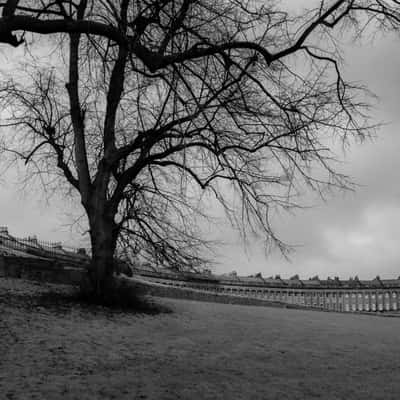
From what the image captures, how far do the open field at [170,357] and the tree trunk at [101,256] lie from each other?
0.97 meters

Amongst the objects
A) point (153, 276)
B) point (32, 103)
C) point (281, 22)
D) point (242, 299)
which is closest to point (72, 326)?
point (281, 22)

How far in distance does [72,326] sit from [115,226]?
409 cm

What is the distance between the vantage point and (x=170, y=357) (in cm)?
785

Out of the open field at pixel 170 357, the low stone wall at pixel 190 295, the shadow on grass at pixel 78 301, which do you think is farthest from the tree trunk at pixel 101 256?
the low stone wall at pixel 190 295

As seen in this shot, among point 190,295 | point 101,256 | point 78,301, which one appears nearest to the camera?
point 78,301

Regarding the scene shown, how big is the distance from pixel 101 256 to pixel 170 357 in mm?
Result: 5098

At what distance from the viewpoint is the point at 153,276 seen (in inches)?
1412

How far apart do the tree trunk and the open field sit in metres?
0.97

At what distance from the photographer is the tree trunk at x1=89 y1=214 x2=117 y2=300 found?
12.5 metres

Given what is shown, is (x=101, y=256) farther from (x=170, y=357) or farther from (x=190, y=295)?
(x=190, y=295)

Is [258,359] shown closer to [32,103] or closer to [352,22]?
[352,22]

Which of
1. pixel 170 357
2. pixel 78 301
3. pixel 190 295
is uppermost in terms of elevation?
pixel 190 295

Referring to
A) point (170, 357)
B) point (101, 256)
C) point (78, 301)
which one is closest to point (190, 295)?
point (101, 256)

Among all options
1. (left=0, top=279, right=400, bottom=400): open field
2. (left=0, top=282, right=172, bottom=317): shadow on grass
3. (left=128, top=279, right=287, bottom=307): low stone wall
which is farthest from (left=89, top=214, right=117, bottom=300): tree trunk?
(left=128, top=279, right=287, bottom=307): low stone wall
